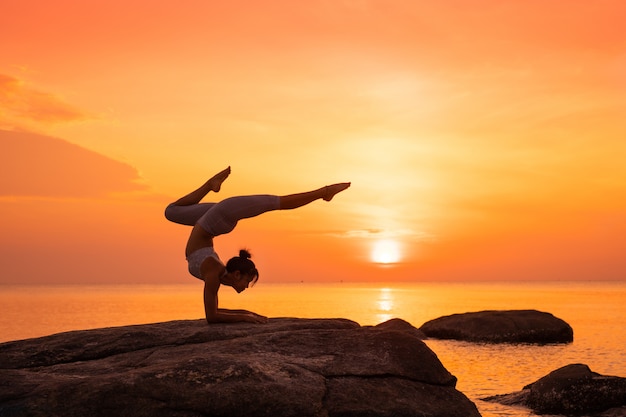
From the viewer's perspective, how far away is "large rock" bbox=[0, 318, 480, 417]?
9711 mm

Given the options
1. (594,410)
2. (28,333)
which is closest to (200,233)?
(594,410)

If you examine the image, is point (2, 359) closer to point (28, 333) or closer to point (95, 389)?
point (95, 389)

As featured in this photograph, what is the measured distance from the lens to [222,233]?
45.3 feet

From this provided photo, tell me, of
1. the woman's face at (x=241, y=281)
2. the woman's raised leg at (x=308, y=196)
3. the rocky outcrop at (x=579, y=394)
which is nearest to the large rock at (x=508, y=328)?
the rocky outcrop at (x=579, y=394)

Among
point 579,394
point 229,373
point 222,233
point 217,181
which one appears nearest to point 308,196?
point 222,233

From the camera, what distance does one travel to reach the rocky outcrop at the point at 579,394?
70.4ft

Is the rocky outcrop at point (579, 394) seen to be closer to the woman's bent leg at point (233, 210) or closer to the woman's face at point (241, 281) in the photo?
the woman's face at point (241, 281)

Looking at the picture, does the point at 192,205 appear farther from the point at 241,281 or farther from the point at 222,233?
the point at 241,281

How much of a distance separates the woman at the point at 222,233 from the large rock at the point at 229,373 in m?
0.64

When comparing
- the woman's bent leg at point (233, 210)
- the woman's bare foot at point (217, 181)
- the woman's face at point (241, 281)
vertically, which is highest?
the woman's bare foot at point (217, 181)

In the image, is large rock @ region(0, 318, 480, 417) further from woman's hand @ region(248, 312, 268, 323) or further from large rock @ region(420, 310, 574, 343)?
large rock @ region(420, 310, 574, 343)

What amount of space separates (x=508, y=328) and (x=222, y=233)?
38.5 metres

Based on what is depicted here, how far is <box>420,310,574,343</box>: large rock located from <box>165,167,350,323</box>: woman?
37.1 meters

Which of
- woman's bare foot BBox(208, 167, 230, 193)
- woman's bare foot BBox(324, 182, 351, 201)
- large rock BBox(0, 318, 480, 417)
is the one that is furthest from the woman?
large rock BBox(0, 318, 480, 417)
